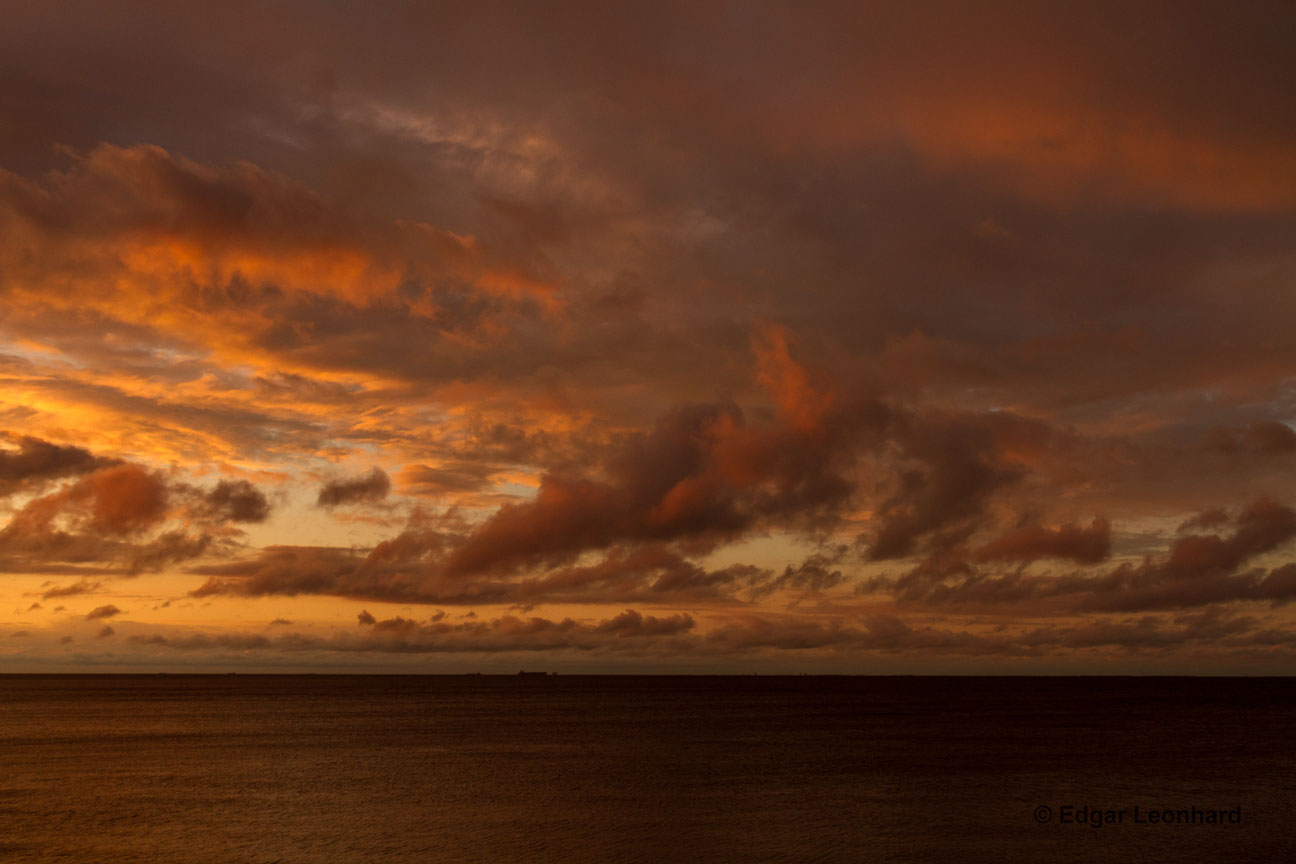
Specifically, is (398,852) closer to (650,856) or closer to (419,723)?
(650,856)

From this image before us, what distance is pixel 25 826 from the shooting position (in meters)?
54.2

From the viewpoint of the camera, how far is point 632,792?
68.6 meters

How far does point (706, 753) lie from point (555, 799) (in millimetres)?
34790

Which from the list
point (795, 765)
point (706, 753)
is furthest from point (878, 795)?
point (706, 753)

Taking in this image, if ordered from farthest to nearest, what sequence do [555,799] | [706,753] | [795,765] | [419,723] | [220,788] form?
[419,723], [706,753], [795,765], [220,788], [555,799]

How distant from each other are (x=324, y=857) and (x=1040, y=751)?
7717 centimetres

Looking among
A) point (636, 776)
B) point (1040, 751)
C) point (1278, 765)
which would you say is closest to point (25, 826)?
point (636, 776)

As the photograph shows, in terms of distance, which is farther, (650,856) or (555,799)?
(555,799)

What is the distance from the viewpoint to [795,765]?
8475 centimetres

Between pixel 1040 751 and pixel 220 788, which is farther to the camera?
pixel 1040 751

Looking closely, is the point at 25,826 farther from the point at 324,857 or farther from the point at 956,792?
the point at 956,792

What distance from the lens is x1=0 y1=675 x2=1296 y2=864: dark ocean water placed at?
4888cm

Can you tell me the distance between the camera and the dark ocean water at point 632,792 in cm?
4888

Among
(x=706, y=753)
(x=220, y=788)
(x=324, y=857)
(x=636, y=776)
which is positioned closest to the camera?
(x=324, y=857)
